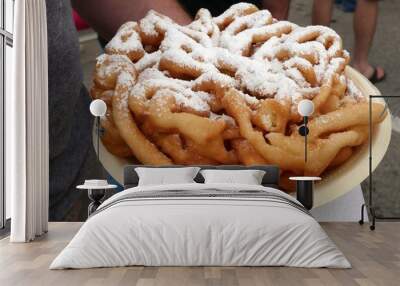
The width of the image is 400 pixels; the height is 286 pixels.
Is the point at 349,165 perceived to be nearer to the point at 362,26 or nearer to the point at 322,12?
the point at 362,26

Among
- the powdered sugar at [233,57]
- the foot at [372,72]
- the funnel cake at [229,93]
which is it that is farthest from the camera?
the foot at [372,72]

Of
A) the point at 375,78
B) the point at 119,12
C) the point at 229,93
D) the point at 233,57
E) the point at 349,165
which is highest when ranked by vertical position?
the point at 119,12

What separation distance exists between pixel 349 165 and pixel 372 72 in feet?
2.93

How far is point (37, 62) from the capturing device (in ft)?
14.4

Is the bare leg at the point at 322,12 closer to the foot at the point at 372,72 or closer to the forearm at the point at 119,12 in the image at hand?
the foot at the point at 372,72

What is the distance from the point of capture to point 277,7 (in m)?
5.25

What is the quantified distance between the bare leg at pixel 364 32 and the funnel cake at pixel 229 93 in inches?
7.3

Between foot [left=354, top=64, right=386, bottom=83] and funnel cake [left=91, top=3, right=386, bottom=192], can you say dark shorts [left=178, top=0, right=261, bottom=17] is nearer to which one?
funnel cake [left=91, top=3, right=386, bottom=192]

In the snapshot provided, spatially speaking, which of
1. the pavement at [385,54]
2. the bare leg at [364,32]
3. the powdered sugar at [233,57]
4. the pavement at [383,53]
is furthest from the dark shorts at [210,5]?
the bare leg at [364,32]

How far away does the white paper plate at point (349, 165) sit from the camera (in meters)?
4.95

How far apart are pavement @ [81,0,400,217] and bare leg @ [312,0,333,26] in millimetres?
43

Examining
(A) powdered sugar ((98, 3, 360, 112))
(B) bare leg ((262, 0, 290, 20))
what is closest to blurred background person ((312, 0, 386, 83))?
(A) powdered sugar ((98, 3, 360, 112))

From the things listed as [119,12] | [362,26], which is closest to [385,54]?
[362,26]

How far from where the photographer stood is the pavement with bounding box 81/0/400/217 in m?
5.14
